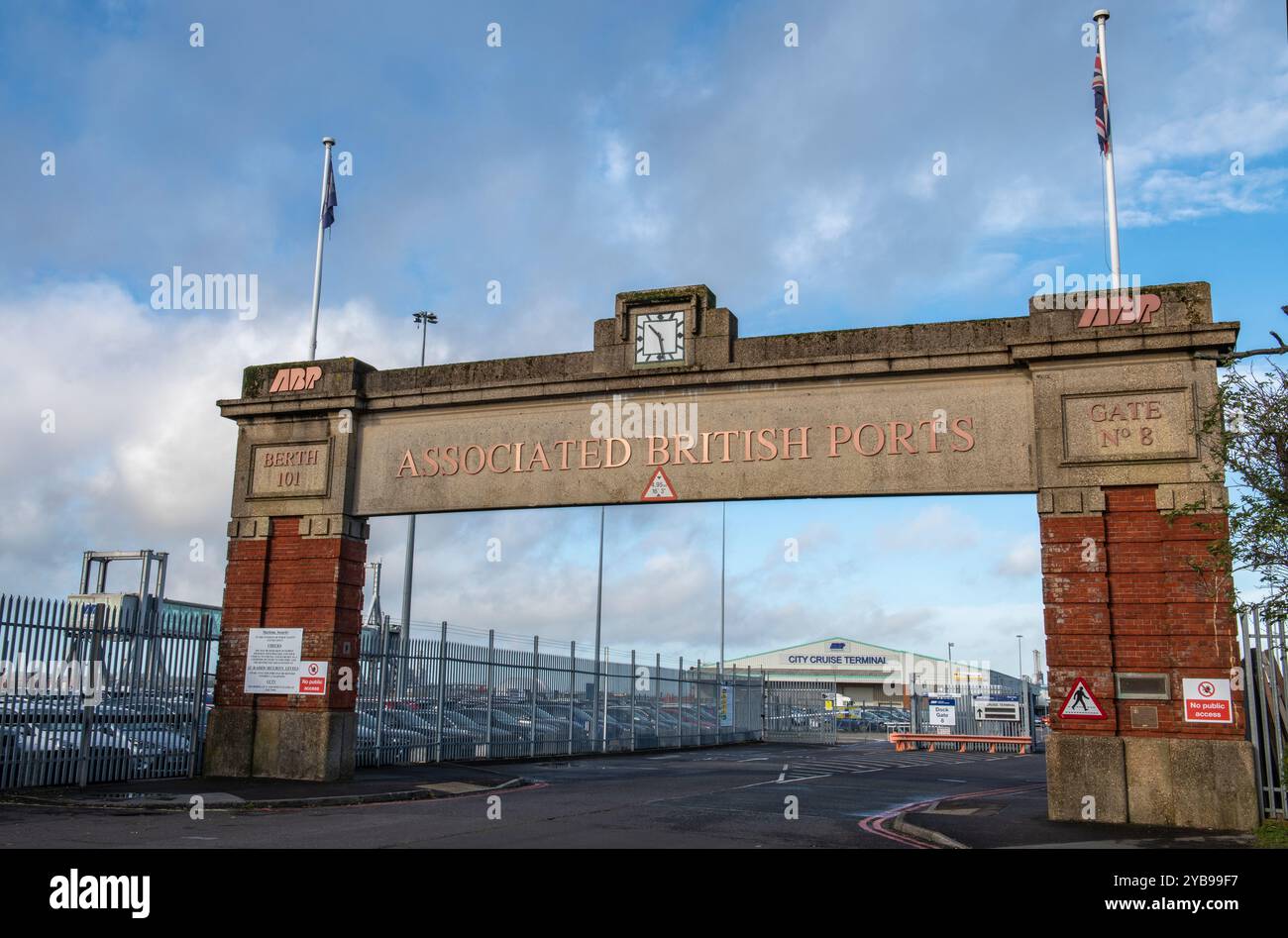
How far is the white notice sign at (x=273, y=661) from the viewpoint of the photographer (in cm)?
1802

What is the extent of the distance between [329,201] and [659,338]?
7.40m

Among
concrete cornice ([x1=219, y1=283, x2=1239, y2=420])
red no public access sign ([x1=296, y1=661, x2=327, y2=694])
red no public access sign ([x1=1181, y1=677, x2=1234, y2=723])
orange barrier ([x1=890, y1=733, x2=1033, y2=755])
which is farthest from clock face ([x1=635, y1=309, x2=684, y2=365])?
orange barrier ([x1=890, y1=733, x2=1033, y2=755])

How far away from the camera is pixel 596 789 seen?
18.2 meters

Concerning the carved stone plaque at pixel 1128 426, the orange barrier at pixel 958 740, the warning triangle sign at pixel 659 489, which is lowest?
the orange barrier at pixel 958 740

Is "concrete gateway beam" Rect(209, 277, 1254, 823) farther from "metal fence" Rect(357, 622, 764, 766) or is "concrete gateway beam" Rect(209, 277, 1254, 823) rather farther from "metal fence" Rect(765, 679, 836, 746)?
"metal fence" Rect(765, 679, 836, 746)

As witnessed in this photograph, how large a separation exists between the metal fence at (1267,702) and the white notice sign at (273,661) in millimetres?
14184

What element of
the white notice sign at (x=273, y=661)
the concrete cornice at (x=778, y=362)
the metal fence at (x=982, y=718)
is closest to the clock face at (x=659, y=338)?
the concrete cornice at (x=778, y=362)

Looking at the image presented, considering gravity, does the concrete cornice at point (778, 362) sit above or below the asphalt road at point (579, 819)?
above

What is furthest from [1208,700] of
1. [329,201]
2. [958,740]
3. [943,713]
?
[943,713]

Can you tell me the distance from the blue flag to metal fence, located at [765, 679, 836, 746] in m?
31.5

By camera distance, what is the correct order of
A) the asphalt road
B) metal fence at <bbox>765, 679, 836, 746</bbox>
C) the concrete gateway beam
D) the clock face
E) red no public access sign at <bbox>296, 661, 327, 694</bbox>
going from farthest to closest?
metal fence at <bbox>765, 679, 836, 746</bbox>, red no public access sign at <bbox>296, 661, 327, 694</bbox>, the clock face, the concrete gateway beam, the asphalt road

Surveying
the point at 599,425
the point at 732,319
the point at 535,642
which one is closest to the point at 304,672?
the point at 599,425

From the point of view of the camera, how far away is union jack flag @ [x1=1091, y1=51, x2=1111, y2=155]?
15422 mm

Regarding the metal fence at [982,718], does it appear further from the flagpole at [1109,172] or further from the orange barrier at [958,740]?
the flagpole at [1109,172]
